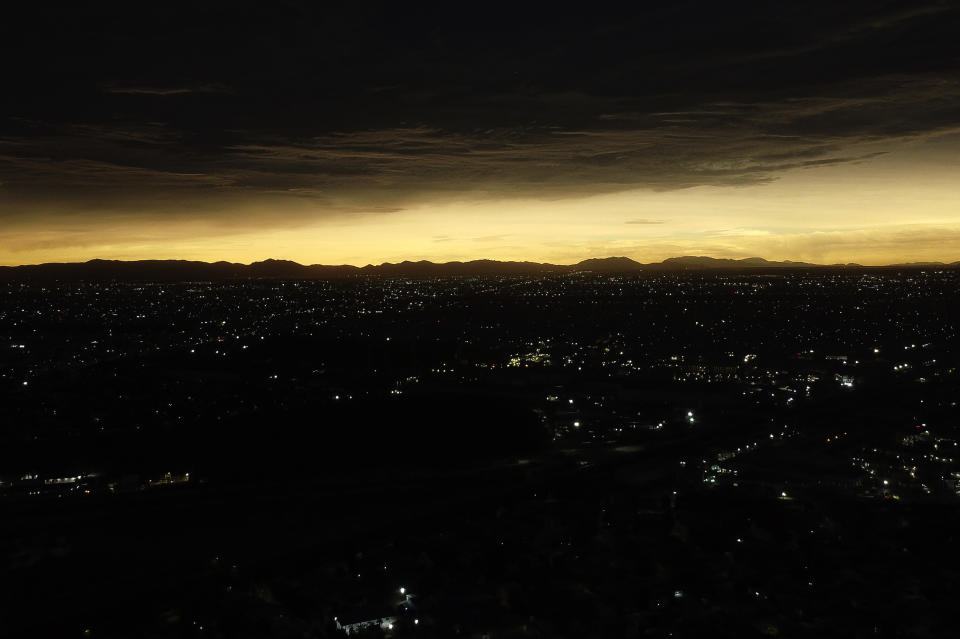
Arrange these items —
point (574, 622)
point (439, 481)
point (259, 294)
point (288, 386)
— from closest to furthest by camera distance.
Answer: point (574, 622), point (439, 481), point (288, 386), point (259, 294)

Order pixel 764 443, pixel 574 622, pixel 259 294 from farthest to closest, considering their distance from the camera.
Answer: pixel 259 294
pixel 764 443
pixel 574 622

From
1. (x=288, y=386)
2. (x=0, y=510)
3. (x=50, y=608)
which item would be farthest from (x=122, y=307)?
(x=50, y=608)

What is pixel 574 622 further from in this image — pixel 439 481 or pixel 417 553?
pixel 439 481

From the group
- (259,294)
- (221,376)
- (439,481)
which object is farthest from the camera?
(259,294)

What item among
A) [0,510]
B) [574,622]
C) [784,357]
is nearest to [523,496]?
[574,622]

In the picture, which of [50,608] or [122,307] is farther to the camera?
[122,307]

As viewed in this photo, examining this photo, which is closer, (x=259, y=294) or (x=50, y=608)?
(x=50, y=608)

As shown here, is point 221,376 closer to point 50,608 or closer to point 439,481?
point 439,481

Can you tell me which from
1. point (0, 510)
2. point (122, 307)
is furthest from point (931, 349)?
point (122, 307)

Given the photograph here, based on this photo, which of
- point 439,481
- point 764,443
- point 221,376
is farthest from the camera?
point 221,376
